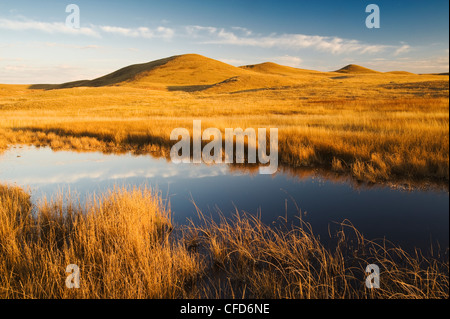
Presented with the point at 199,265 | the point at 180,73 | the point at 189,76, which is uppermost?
the point at 180,73

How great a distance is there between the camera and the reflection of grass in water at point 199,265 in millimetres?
3416

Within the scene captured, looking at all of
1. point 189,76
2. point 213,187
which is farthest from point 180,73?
point 213,187

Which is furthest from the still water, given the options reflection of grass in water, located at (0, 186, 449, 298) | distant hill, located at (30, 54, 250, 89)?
distant hill, located at (30, 54, 250, 89)

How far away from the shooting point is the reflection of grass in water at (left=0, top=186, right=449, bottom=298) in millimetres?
3416

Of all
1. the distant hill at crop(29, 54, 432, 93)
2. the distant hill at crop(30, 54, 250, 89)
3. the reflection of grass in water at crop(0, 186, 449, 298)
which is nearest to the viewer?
the reflection of grass in water at crop(0, 186, 449, 298)

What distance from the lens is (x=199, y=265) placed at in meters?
4.18

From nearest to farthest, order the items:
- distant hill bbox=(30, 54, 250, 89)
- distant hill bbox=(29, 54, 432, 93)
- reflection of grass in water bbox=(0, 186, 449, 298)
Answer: reflection of grass in water bbox=(0, 186, 449, 298), distant hill bbox=(29, 54, 432, 93), distant hill bbox=(30, 54, 250, 89)

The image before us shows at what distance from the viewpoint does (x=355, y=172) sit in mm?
8016

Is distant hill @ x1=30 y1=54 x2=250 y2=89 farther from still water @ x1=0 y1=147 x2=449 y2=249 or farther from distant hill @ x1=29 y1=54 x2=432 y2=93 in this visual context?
still water @ x1=0 y1=147 x2=449 y2=249

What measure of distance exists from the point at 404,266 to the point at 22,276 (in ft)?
17.9

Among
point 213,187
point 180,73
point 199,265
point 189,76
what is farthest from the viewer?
point 180,73

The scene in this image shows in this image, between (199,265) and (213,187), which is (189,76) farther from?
(199,265)
